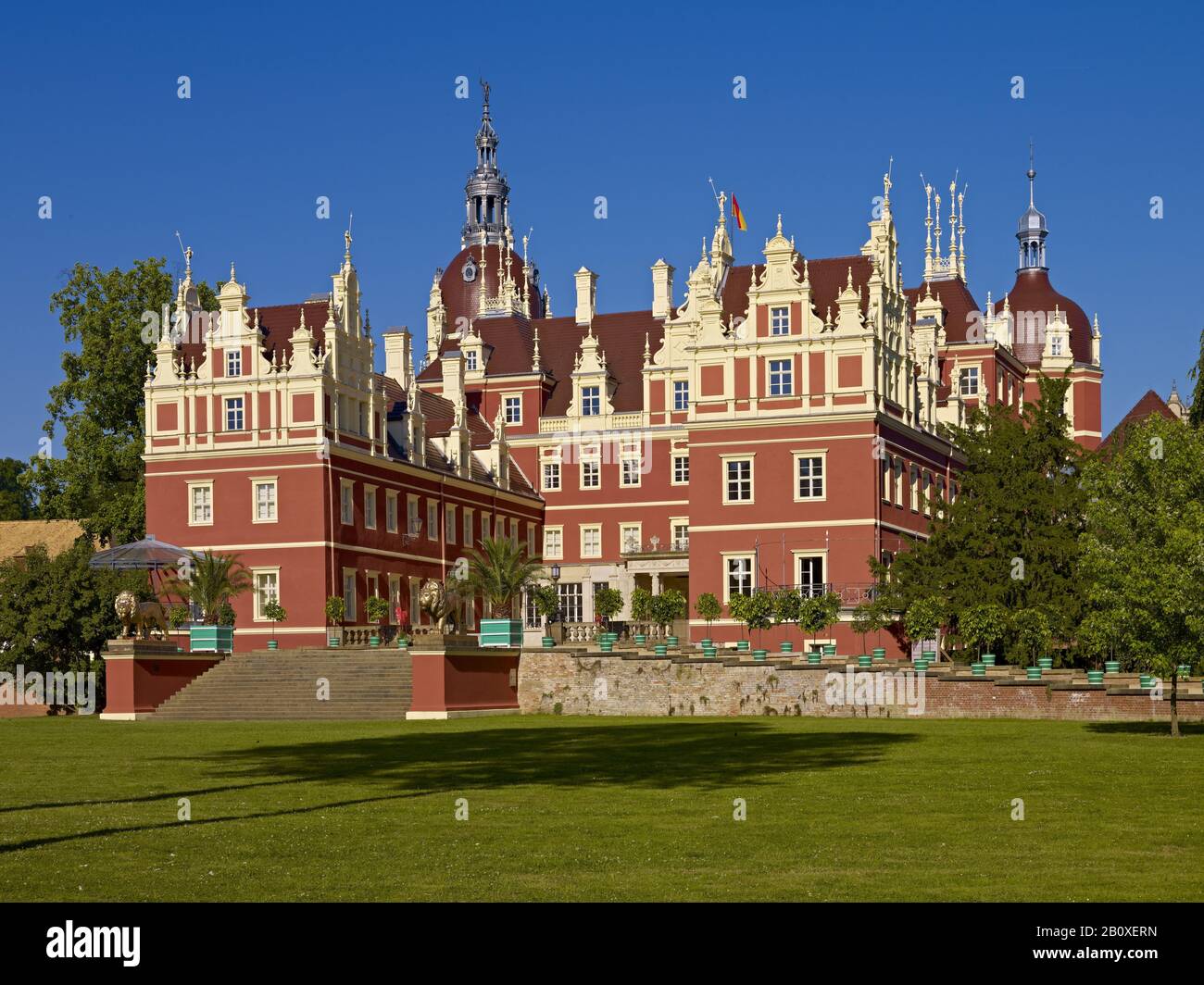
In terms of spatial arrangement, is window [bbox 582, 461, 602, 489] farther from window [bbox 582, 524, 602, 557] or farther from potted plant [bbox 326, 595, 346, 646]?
potted plant [bbox 326, 595, 346, 646]

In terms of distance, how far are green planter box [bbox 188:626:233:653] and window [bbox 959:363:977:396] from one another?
129ft

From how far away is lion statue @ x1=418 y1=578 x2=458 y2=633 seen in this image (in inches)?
1999

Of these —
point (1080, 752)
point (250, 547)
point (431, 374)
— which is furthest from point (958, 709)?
point (431, 374)

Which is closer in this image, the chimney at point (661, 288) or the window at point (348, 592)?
the window at point (348, 592)

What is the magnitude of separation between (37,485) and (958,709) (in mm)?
46892

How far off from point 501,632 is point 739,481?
1522cm

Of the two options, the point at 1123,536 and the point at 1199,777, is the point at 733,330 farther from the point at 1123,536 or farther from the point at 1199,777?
the point at 1199,777

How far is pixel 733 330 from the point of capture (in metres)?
66.2

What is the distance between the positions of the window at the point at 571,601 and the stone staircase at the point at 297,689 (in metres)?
23.1

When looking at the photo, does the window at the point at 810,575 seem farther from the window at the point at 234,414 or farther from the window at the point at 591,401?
the window at the point at 234,414

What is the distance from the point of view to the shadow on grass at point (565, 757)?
1066 inches

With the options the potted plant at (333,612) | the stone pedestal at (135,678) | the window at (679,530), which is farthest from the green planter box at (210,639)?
the window at (679,530)

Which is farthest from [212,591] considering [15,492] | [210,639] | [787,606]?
[15,492]

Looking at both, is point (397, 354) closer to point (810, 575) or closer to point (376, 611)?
point (376, 611)
